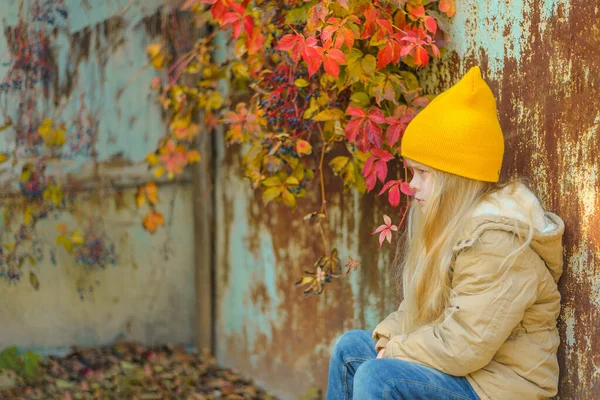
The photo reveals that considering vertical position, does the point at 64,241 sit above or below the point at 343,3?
below

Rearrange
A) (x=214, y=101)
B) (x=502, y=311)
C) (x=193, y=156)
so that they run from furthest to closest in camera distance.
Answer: (x=193, y=156)
(x=214, y=101)
(x=502, y=311)

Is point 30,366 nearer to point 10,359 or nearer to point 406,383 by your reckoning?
point 10,359

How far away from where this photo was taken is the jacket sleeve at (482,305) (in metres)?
1.91

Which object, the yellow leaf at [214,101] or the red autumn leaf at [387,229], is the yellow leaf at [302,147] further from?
the yellow leaf at [214,101]

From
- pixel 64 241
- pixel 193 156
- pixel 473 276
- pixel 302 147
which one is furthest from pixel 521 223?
pixel 64 241

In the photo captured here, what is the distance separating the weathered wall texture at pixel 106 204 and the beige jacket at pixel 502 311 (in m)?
2.22

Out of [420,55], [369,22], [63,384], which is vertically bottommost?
[63,384]

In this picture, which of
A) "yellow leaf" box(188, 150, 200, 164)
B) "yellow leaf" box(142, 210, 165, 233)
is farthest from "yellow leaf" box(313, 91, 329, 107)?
"yellow leaf" box(142, 210, 165, 233)

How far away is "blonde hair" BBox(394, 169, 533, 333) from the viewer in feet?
6.81

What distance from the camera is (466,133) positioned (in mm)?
2008

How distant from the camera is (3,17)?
11.5 ft

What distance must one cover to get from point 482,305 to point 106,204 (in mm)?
2441

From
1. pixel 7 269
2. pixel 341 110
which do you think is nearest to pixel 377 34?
pixel 341 110

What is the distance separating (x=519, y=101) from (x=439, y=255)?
51 cm
